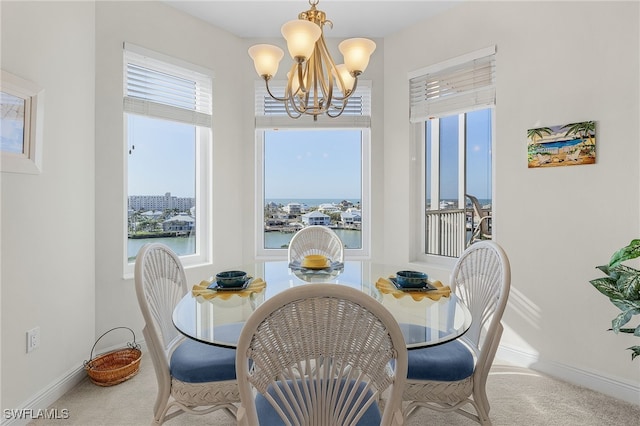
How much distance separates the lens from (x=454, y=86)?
2.95 m

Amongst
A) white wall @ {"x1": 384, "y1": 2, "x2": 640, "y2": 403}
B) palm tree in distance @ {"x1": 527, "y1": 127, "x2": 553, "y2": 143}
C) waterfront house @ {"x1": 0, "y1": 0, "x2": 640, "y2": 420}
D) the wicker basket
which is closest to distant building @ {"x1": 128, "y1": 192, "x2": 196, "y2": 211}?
waterfront house @ {"x1": 0, "y1": 0, "x2": 640, "y2": 420}

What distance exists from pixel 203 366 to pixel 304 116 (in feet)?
8.35

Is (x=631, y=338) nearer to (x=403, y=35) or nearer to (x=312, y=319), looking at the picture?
(x=312, y=319)

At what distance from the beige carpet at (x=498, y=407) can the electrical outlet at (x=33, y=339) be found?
1.29 feet

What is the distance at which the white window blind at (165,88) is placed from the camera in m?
2.70

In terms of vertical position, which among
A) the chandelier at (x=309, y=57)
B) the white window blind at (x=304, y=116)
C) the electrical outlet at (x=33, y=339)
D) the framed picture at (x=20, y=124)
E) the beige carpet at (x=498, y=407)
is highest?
the white window blind at (x=304, y=116)

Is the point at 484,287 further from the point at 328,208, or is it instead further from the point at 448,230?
the point at 328,208

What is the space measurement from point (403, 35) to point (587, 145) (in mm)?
1883

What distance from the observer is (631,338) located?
6.84 ft

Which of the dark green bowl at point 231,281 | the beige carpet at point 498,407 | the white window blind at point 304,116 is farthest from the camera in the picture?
the white window blind at point 304,116

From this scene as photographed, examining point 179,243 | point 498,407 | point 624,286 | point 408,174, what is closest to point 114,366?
point 179,243

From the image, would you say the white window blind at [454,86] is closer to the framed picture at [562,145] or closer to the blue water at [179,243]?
the framed picture at [562,145]

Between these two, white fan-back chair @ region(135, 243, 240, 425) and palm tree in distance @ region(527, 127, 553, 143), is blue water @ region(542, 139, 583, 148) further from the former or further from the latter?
white fan-back chair @ region(135, 243, 240, 425)

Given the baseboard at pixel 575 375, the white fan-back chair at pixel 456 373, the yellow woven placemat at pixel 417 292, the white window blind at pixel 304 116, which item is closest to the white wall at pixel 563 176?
the baseboard at pixel 575 375
